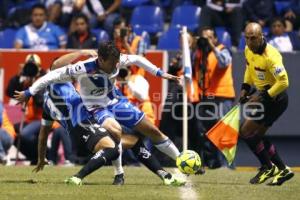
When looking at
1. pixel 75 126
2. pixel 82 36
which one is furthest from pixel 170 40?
pixel 75 126

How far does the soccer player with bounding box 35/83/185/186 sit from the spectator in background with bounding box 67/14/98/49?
4.59 metres

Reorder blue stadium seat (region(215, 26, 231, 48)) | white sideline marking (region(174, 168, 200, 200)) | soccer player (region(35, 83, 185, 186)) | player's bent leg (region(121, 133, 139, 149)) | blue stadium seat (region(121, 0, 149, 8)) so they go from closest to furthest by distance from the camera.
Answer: white sideline marking (region(174, 168, 200, 200)) < soccer player (region(35, 83, 185, 186)) < player's bent leg (region(121, 133, 139, 149)) < blue stadium seat (region(215, 26, 231, 48)) < blue stadium seat (region(121, 0, 149, 8))

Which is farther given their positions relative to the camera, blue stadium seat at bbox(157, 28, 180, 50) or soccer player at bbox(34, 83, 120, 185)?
blue stadium seat at bbox(157, 28, 180, 50)

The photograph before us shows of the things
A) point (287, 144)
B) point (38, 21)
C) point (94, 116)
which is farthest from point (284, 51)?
point (94, 116)

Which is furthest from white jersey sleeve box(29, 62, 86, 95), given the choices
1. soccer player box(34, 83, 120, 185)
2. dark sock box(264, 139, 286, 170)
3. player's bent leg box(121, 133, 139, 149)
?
dark sock box(264, 139, 286, 170)

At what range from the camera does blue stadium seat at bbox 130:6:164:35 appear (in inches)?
752

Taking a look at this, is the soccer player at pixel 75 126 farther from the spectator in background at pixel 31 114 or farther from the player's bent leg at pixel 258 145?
the spectator in background at pixel 31 114

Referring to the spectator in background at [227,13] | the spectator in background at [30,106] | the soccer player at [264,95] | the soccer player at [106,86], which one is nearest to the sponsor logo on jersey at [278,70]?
the soccer player at [264,95]

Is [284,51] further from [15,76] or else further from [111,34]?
[15,76]

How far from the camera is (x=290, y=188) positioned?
39.2ft

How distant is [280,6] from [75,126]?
8.10m

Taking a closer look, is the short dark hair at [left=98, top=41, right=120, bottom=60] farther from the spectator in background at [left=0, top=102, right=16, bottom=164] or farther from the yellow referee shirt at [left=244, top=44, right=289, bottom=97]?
the spectator in background at [left=0, top=102, right=16, bottom=164]

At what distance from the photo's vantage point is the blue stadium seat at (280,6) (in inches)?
756

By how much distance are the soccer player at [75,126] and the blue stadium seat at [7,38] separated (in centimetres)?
612
